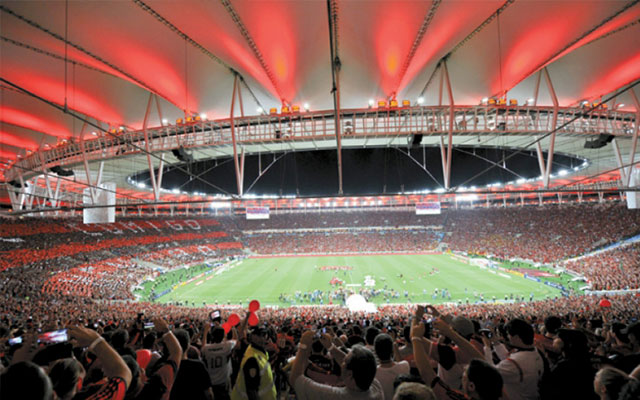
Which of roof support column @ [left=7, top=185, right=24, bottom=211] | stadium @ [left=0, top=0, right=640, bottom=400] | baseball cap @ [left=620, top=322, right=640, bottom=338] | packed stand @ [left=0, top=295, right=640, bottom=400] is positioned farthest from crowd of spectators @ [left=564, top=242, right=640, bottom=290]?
roof support column @ [left=7, top=185, right=24, bottom=211]

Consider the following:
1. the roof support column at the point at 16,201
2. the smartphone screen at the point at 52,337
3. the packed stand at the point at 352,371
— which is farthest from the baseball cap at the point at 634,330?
the roof support column at the point at 16,201

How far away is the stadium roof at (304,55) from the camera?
28.8ft

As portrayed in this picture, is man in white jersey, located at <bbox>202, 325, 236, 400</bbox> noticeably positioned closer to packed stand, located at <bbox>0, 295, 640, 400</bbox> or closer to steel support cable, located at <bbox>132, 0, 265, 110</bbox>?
packed stand, located at <bbox>0, 295, 640, 400</bbox>

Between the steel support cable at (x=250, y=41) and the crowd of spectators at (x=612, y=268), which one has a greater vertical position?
the steel support cable at (x=250, y=41)

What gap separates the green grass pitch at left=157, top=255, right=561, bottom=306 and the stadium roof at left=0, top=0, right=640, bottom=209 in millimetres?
17462

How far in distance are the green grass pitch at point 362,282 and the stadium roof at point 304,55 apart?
17.5 metres

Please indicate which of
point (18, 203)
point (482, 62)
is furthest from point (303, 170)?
point (482, 62)

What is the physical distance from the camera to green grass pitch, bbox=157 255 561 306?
90.7ft

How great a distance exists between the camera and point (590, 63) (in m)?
12.9

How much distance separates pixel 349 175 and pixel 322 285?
78.1 feet

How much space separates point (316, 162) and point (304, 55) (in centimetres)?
3518

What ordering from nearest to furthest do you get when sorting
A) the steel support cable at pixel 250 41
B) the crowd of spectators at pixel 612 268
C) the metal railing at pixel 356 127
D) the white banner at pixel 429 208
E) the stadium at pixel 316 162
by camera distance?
the stadium at pixel 316 162
the steel support cable at pixel 250 41
the metal railing at pixel 356 127
the crowd of spectators at pixel 612 268
the white banner at pixel 429 208

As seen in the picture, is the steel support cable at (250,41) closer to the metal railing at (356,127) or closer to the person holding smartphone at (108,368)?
the metal railing at (356,127)

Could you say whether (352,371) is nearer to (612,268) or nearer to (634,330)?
(634,330)
